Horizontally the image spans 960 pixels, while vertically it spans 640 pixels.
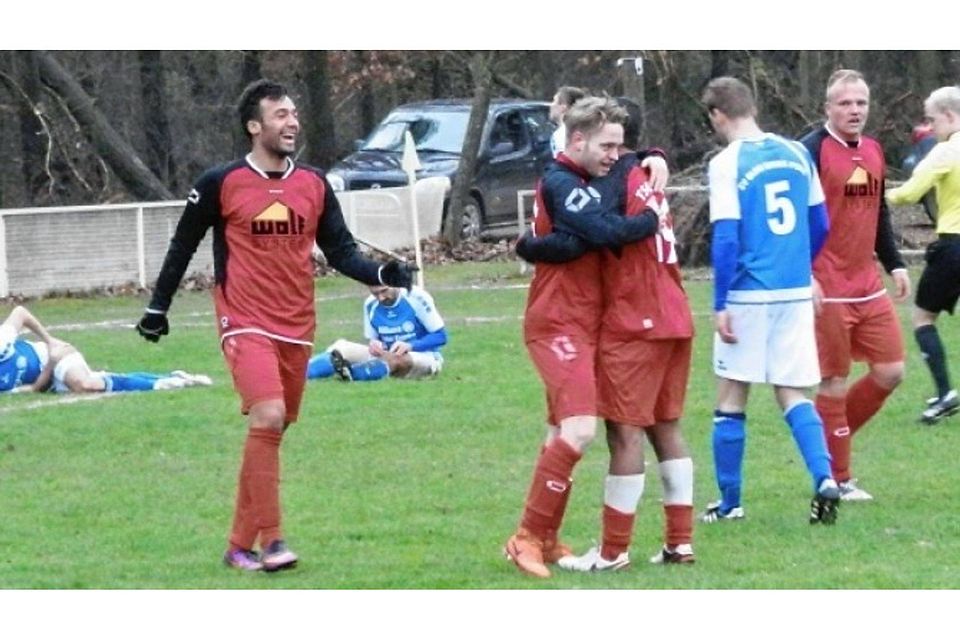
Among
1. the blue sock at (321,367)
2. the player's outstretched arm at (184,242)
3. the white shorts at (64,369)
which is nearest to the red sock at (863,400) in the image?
the player's outstretched arm at (184,242)

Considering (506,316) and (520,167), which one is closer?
(506,316)

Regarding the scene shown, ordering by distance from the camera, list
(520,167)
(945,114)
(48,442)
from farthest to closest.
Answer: (520,167) < (48,442) < (945,114)

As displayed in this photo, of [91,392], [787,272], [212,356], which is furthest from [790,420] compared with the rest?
[212,356]

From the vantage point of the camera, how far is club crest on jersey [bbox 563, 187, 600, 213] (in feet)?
25.7

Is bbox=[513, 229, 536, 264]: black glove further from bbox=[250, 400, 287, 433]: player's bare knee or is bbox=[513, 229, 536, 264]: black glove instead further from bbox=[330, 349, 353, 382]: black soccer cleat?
bbox=[330, 349, 353, 382]: black soccer cleat

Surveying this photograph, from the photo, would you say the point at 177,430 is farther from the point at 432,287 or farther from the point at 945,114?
the point at 432,287

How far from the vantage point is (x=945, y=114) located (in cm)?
1154

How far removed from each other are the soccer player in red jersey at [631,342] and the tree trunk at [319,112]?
85.1 ft

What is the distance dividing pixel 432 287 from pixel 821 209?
15174 millimetres

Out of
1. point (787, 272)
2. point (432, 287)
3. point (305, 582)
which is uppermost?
point (787, 272)

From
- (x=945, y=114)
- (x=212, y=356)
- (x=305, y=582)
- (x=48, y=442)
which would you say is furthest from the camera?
(x=212, y=356)

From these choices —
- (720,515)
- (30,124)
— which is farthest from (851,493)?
(30,124)

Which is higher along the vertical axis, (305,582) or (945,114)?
(945,114)

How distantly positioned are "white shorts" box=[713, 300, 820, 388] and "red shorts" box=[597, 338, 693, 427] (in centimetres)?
81
